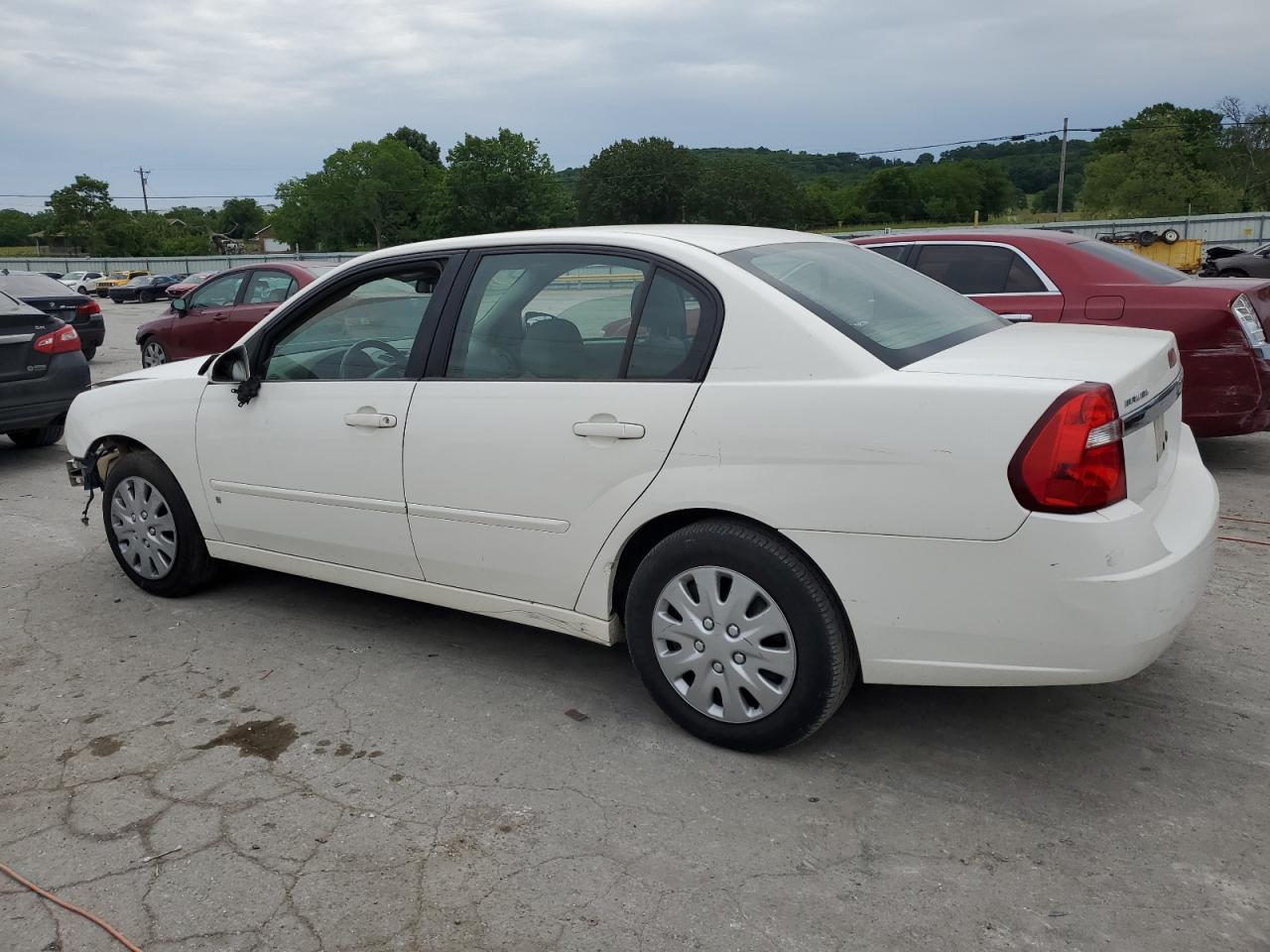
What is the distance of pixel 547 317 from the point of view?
12.0ft

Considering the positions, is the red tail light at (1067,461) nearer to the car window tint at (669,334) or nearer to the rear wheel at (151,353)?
the car window tint at (669,334)

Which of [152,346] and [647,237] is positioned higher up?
[647,237]

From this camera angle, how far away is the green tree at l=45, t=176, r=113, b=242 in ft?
316

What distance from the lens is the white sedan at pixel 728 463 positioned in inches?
107

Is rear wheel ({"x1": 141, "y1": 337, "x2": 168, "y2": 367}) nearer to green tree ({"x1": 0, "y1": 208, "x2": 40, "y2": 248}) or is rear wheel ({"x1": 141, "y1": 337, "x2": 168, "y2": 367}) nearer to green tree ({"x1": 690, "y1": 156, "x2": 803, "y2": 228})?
green tree ({"x1": 690, "y1": 156, "x2": 803, "y2": 228})

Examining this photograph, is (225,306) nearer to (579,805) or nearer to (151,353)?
(151,353)

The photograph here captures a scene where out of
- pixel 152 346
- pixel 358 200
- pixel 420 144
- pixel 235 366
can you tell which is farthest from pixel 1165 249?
pixel 420 144

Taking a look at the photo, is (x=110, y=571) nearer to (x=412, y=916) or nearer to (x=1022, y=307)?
(x=412, y=916)

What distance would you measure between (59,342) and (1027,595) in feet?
27.0

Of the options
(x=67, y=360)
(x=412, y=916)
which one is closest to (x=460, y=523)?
(x=412, y=916)

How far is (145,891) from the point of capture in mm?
2674

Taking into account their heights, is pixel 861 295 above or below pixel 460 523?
above

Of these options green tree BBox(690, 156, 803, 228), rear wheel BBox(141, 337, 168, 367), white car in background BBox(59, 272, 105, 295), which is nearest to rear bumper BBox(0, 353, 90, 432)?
rear wheel BBox(141, 337, 168, 367)

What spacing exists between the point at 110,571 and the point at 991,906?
4713 millimetres
